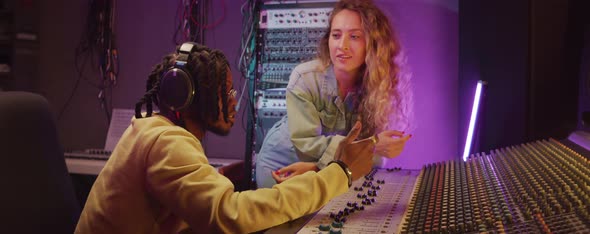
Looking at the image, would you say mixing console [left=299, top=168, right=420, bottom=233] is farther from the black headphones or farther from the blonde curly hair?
the blonde curly hair

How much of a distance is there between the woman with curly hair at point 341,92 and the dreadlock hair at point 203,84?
1345mm

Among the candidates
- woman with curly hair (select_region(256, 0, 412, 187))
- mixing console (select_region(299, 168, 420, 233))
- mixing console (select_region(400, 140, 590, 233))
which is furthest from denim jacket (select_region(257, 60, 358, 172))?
mixing console (select_region(400, 140, 590, 233))

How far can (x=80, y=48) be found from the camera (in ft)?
13.2

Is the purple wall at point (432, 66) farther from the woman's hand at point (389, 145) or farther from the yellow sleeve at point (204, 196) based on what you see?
the yellow sleeve at point (204, 196)

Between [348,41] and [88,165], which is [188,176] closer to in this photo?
[348,41]

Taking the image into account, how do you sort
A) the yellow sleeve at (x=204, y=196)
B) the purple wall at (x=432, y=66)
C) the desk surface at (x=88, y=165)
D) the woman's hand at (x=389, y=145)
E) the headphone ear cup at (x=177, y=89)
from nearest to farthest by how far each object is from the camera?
1. the yellow sleeve at (x=204, y=196)
2. the headphone ear cup at (x=177, y=89)
3. the woman's hand at (x=389, y=145)
4. the purple wall at (x=432, y=66)
5. the desk surface at (x=88, y=165)

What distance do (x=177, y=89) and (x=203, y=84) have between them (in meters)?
0.08

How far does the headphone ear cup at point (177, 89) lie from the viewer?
1393mm

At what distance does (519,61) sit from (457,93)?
104cm

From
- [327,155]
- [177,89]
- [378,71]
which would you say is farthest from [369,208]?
[378,71]

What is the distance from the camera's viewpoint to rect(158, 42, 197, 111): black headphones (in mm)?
1394

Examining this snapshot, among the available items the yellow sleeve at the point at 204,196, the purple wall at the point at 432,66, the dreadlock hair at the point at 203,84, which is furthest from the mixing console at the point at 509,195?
the purple wall at the point at 432,66

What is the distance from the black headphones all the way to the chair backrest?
334 mm

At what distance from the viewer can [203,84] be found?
1.45 m
